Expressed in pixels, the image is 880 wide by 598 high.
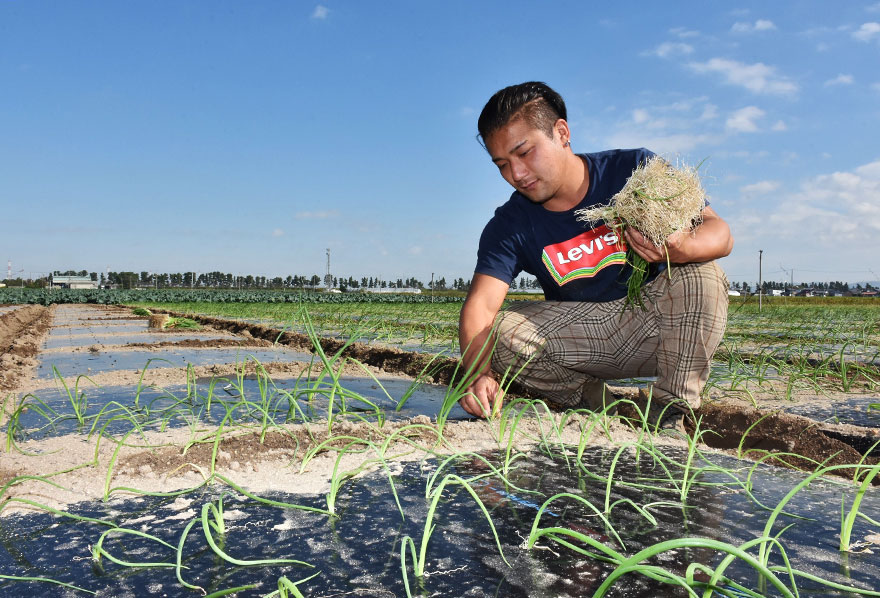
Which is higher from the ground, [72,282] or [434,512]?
[72,282]

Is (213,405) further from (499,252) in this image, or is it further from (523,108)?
(523,108)

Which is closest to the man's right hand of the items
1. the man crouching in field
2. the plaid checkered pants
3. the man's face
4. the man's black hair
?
the man crouching in field

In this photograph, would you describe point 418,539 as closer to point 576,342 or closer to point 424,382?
point 576,342

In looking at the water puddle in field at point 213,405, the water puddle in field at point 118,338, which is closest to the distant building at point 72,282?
the water puddle in field at point 118,338

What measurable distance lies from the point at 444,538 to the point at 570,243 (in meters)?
1.56

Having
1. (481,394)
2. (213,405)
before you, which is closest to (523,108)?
(481,394)

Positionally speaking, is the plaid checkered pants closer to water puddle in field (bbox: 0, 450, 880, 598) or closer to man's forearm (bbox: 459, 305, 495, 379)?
man's forearm (bbox: 459, 305, 495, 379)

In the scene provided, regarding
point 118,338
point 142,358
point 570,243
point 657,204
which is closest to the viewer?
point 657,204

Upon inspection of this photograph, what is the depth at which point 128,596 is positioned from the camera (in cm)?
86

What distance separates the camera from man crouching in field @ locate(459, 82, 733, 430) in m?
2.05

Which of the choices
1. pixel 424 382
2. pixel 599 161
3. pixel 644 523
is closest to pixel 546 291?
pixel 599 161

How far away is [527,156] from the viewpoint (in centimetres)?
205

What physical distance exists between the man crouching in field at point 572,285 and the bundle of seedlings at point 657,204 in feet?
0.14

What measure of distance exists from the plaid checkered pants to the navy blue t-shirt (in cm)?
12
